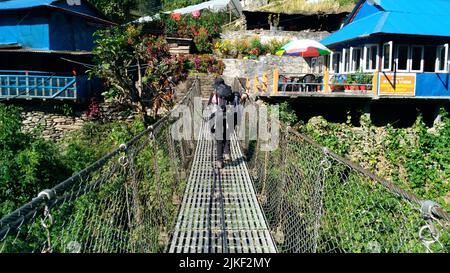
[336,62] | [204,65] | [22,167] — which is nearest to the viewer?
[22,167]

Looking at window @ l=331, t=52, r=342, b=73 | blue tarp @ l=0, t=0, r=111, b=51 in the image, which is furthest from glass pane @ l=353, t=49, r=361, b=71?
blue tarp @ l=0, t=0, r=111, b=51

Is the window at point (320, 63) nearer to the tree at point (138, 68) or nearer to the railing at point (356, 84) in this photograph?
the railing at point (356, 84)

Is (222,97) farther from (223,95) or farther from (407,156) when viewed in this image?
(407,156)

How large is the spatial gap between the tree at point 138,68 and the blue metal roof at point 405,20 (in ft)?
24.0

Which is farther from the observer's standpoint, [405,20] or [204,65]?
[204,65]

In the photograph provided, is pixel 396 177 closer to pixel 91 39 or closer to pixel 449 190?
pixel 449 190

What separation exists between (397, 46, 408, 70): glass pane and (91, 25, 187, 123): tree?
28.6ft

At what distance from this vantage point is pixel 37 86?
15.8m

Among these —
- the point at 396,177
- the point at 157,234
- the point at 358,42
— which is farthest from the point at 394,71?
the point at 157,234

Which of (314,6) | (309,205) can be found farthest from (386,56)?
(314,6)

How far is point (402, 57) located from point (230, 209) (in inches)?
469

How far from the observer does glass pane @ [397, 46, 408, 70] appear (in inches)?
571

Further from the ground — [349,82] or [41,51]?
[41,51]

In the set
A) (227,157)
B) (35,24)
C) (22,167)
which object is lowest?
(22,167)
